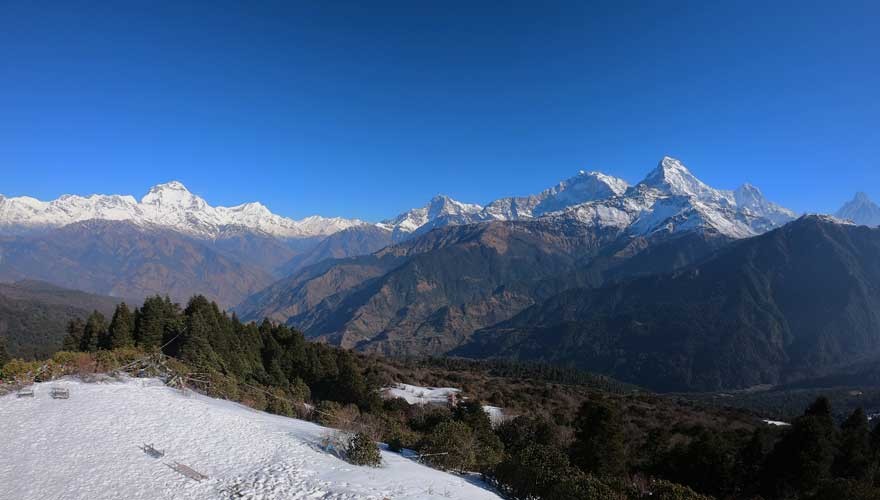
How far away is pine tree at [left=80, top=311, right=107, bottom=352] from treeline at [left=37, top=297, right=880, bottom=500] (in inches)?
5.1

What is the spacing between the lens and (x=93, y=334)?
44.6 m

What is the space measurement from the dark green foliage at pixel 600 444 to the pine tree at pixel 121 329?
37509 millimetres

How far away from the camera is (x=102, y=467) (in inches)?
534

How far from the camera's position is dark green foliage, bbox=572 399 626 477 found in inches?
1108

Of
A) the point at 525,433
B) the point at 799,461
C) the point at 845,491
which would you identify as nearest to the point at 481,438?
the point at 525,433

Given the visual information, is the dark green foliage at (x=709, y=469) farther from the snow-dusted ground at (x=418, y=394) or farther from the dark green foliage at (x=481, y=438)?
the snow-dusted ground at (x=418, y=394)

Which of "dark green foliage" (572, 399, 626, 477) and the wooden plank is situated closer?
the wooden plank

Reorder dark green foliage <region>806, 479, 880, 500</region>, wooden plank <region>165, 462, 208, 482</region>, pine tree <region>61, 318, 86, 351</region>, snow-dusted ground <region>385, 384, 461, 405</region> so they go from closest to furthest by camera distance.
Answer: wooden plank <region>165, 462, 208, 482</region> → dark green foliage <region>806, 479, 880, 500</region> → pine tree <region>61, 318, 86, 351</region> → snow-dusted ground <region>385, 384, 461, 405</region>

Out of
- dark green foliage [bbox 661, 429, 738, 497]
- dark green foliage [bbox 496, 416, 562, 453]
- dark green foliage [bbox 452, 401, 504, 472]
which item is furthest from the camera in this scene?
dark green foliage [bbox 496, 416, 562, 453]

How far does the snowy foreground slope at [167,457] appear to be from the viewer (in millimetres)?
12672

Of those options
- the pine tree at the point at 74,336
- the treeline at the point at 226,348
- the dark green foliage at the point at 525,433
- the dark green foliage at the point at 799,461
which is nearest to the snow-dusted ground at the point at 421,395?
the treeline at the point at 226,348

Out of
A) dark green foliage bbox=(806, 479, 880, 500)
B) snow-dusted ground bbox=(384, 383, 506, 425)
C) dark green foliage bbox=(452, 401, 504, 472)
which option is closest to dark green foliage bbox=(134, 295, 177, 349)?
snow-dusted ground bbox=(384, 383, 506, 425)

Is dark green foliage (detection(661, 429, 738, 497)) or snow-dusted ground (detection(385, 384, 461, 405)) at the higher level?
dark green foliage (detection(661, 429, 738, 497))

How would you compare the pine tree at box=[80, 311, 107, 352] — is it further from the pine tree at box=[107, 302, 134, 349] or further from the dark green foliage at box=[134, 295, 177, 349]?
the dark green foliage at box=[134, 295, 177, 349]
